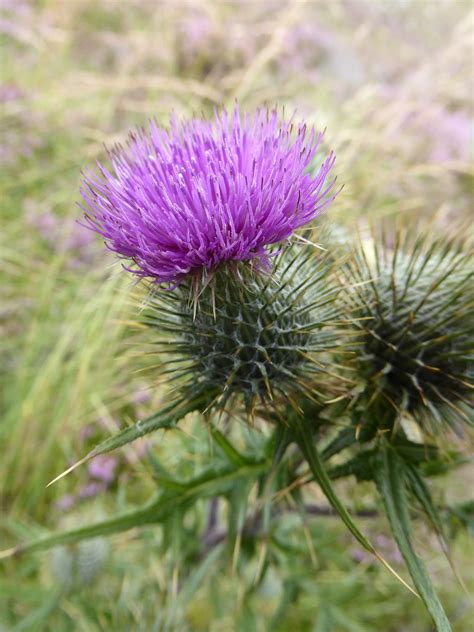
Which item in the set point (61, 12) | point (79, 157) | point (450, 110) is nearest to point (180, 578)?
point (79, 157)

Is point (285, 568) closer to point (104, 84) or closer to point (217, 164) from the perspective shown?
point (217, 164)

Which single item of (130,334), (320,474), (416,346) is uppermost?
(130,334)

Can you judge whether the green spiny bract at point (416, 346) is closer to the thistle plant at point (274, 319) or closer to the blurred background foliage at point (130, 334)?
the thistle plant at point (274, 319)

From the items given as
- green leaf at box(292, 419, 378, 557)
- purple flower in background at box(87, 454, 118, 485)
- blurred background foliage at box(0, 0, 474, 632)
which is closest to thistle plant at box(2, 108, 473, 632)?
green leaf at box(292, 419, 378, 557)

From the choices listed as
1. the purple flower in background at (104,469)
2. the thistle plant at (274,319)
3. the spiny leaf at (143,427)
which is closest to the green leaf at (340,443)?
the thistle plant at (274,319)

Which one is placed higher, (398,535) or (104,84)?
(104,84)

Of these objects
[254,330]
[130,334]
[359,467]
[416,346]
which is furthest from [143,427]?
[130,334]

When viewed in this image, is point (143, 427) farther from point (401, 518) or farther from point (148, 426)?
point (401, 518)
